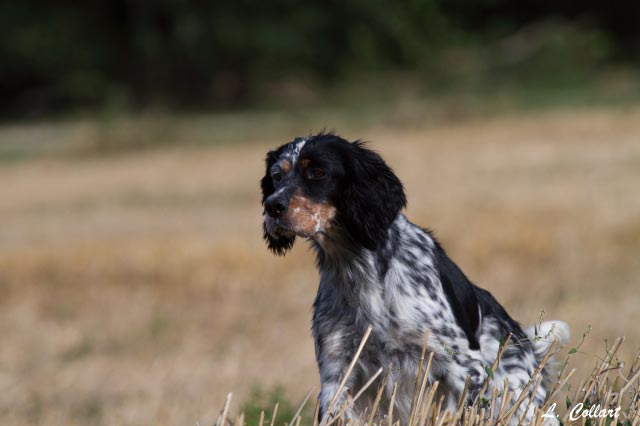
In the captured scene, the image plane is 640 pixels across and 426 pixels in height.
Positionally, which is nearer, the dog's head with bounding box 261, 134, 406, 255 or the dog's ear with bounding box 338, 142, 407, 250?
the dog's head with bounding box 261, 134, 406, 255

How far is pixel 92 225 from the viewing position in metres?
17.6

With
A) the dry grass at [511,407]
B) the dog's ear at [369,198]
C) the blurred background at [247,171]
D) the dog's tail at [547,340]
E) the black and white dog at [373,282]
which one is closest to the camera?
the dry grass at [511,407]

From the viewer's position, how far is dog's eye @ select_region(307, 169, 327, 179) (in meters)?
5.74

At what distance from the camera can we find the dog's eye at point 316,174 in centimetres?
574

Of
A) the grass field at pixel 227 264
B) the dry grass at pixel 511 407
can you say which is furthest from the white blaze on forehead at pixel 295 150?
the grass field at pixel 227 264

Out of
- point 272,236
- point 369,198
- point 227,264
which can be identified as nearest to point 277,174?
point 272,236

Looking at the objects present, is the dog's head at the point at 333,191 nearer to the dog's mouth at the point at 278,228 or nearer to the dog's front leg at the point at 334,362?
the dog's mouth at the point at 278,228

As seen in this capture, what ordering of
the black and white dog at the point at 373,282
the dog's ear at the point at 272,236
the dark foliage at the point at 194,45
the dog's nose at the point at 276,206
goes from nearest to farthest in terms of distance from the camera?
A: 1. the dog's nose at the point at 276,206
2. the black and white dog at the point at 373,282
3. the dog's ear at the point at 272,236
4. the dark foliage at the point at 194,45

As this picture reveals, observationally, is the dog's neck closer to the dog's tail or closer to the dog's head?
the dog's head

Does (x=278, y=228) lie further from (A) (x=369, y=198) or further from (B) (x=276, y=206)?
(A) (x=369, y=198)

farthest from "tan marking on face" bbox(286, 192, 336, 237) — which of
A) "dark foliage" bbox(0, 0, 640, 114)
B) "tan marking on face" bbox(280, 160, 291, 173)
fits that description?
"dark foliage" bbox(0, 0, 640, 114)

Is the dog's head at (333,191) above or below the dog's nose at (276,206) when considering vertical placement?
above

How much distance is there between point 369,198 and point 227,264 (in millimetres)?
7736

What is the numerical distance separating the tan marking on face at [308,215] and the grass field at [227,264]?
1043 millimetres
